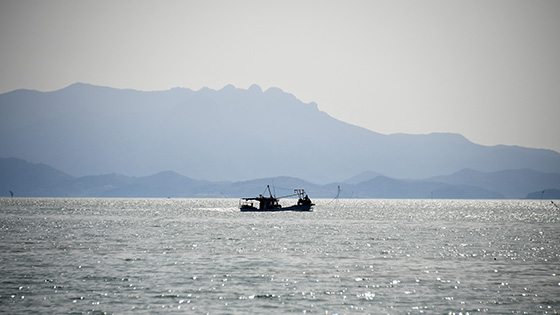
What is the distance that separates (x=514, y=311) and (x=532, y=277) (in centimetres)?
1588

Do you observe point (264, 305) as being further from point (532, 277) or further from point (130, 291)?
point (532, 277)

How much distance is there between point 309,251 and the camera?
71.9 metres

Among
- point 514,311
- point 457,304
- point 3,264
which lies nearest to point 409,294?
point 457,304

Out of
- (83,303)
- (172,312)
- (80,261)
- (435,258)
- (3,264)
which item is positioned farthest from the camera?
(435,258)

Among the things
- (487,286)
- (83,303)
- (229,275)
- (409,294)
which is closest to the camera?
(83,303)

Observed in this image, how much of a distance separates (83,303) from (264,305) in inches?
481

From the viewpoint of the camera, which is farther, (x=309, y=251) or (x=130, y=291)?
(x=309, y=251)

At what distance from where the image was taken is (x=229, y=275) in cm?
5100

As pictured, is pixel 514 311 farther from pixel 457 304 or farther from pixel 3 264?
pixel 3 264

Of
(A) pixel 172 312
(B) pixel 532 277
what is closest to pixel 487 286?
(B) pixel 532 277

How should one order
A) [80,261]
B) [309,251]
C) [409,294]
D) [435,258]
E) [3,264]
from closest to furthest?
1. [409,294]
2. [3,264]
3. [80,261]
4. [435,258]
5. [309,251]

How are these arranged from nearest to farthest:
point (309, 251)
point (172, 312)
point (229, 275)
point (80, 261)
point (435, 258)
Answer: point (172, 312) < point (229, 275) < point (80, 261) < point (435, 258) < point (309, 251)

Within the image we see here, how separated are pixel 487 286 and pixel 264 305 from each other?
19.1 meters

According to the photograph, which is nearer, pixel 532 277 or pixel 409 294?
pixel 409 294
